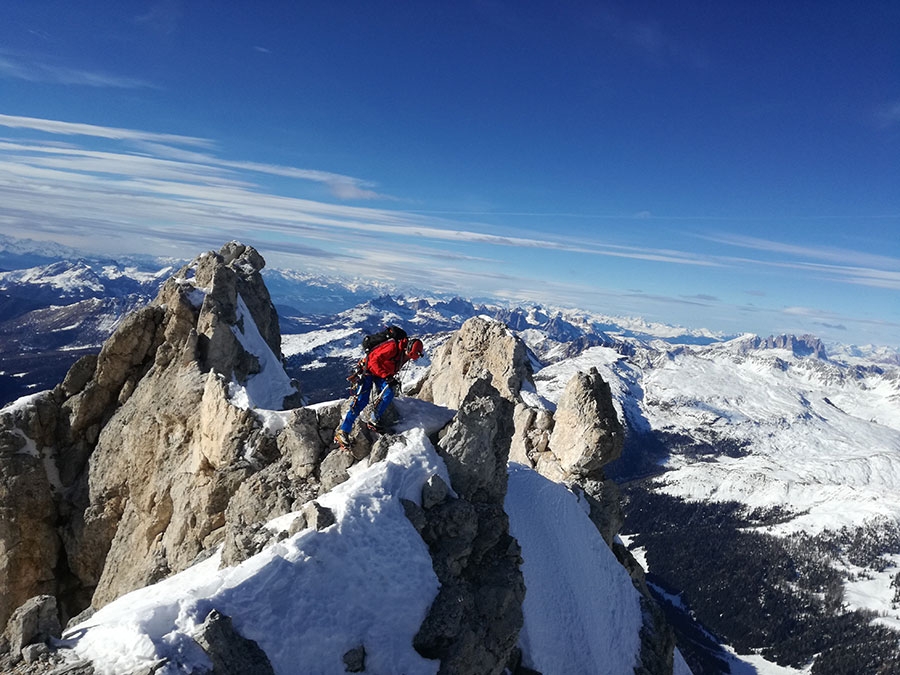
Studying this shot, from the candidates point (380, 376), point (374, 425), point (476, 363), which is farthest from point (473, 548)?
point (476, 363)

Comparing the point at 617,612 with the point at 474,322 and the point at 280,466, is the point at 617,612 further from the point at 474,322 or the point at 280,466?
the point at 474,322

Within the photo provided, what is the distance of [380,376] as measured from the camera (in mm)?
19188

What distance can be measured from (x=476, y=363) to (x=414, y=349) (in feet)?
102

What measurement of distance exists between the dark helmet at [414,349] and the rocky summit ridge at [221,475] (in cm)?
274

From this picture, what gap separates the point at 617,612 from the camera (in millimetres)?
28156

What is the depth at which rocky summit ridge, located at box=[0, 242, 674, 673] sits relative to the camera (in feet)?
49.0

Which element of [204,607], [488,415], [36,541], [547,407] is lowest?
[36,541]

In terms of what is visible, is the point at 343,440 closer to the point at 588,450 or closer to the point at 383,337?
the point at 383,337

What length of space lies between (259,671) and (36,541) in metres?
27.9

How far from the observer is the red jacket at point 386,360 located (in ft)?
62.6

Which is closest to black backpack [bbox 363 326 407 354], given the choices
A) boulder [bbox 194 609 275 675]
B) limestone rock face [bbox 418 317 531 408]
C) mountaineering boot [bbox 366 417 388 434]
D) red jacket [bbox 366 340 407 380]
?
red jacket [bbox 366 340 407 380]

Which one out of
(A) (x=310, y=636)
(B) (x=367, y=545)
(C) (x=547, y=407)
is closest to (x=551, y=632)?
(B) (x=367, y=545)

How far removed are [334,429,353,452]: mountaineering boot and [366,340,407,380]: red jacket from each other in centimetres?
241

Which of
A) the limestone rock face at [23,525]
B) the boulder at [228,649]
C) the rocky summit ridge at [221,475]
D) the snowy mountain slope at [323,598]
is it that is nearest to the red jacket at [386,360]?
the snowy mountain slope at [323,598]
